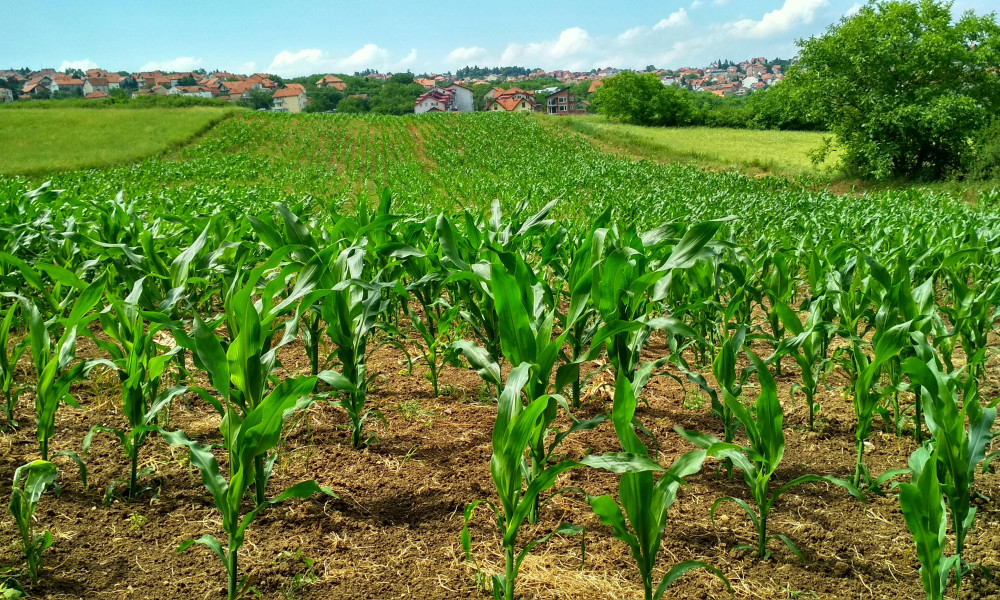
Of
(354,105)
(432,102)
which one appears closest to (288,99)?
(354,105)

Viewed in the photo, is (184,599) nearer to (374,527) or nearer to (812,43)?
(374,527)

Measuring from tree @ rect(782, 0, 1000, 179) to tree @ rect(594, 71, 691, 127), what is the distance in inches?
→ 1374

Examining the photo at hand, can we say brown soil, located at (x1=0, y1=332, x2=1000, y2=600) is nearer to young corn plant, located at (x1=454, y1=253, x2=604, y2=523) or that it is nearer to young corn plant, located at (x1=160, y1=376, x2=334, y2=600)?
young corn plant, located at (x1=160, y1=376, x2=334, y2=600)

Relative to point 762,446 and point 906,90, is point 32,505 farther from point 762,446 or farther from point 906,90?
point 906,90

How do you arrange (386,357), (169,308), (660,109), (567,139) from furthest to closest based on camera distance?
(660,109) → (567,139) → (386,357) → (169,308)

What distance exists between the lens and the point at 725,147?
110 feet

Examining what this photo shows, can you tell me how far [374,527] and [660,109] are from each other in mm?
63229

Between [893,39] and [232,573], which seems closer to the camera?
[232,573]

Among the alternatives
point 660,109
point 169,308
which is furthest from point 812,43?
point 660,109

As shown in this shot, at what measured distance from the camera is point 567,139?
3628cm

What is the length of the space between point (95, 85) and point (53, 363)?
173 metres

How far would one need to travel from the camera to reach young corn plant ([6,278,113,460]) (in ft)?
7.69

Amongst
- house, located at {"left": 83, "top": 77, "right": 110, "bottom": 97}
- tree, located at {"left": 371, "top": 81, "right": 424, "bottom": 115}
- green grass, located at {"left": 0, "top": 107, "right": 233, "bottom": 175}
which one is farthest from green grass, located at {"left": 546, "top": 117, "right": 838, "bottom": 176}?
house, located at {"left": 83, "top": 77, "right": 110, "bottom": 97}

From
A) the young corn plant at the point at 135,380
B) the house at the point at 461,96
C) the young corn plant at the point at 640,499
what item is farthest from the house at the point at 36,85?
the young corn plant at the point at 640,499
